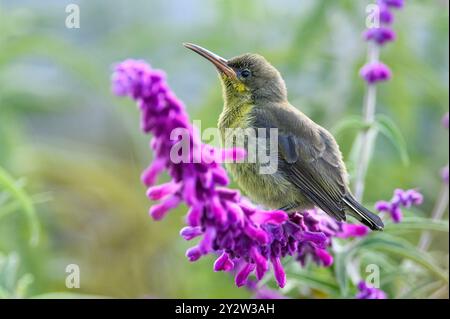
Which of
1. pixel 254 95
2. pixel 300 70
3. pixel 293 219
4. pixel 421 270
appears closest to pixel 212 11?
pixel 300 70

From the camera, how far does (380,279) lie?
210cm

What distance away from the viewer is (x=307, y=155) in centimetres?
205

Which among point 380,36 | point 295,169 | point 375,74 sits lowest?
point 295,169

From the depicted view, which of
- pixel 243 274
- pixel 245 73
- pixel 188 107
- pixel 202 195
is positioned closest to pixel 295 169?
pixel 245 73

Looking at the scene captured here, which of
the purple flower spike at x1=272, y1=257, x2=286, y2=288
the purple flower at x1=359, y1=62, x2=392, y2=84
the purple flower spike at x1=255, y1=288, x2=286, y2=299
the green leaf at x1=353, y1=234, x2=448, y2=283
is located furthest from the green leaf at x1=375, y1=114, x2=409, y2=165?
the purple flower spike at x1=272, y1=257, x2=286, y2=288

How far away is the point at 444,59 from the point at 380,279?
1.78 meters

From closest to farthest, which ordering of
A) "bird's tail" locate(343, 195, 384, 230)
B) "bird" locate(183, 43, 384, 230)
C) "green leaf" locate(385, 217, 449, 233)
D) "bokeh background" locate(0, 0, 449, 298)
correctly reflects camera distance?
"bird's tail" locate(343, 195, 384, 230) → "bird" locate(183, 43, 384, 230) → "green leaf" locate(385, 217, 449, 233) → "bokeh background" locate(0, 0, 449, 298)

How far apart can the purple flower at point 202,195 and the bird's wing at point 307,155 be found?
39 centimetres

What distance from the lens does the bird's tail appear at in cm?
178

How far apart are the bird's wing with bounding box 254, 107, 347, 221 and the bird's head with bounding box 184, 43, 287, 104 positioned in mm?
210

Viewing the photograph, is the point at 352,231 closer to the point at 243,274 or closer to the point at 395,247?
the point at 395,247

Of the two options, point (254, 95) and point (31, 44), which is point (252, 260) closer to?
point (254, 95)

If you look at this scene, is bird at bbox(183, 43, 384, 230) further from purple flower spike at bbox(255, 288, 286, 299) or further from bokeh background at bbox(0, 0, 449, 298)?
bokeh background at bbox(0, 0, 449, 298)

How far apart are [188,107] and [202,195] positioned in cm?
234
